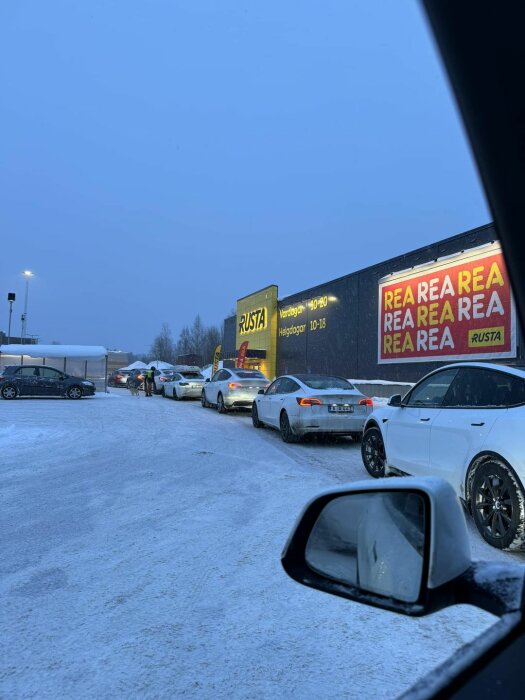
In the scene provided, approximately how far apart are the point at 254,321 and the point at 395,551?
3302cm

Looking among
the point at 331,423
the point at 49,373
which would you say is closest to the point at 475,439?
the point at 331,423

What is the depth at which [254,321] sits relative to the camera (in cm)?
3425

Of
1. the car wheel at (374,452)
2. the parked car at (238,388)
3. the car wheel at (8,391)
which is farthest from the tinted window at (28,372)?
the car wheel at (374,452)

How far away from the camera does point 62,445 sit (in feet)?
31.2

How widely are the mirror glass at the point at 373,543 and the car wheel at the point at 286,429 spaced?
8511mm

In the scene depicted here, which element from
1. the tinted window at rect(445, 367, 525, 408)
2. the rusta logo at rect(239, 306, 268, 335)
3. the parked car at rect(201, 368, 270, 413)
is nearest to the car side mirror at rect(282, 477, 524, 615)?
the tinted window at rect(445, 367, 525, 408)

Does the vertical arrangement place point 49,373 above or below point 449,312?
below

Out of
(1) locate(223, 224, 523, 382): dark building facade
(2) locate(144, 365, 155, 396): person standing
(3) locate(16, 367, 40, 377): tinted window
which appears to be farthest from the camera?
(2) locate(144, 365, 155, 396): person standing

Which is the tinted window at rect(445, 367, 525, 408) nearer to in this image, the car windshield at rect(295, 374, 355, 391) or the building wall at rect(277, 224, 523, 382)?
the car windshield at rect(295, 374, 355, 391)

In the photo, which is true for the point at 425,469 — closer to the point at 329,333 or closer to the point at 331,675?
the point at 331,675

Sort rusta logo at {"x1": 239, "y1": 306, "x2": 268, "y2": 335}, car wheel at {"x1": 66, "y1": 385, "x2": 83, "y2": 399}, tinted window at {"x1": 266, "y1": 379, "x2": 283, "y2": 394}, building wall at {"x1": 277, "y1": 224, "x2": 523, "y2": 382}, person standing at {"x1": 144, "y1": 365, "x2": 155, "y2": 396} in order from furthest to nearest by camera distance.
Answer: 1. rusta logo at {"x1": 239, "y1": 306, "x2": 268, "y2": 335}
2. person standing at {"x1": 144, "y1": 365, "x2": 155, "y2": 396}
3. car wheel at {"x1": 66, "y1": 385, "x2": 83, "y2": 399}
4. building wall at {"x1": 277, "y1": 224, "x2": 523, "y2": 382}
5. tinted window at {"x1": 266, "y1": 379, "x2": 283, "y2": 394}

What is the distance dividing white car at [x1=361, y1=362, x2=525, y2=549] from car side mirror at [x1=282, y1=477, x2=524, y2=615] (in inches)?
118

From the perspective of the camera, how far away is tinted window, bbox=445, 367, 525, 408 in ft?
14.2

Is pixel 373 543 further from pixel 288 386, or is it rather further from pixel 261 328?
pixel 261 328
